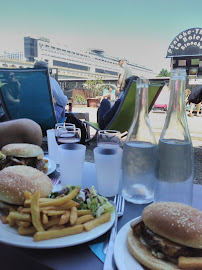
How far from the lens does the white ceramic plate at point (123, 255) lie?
1.84 ft

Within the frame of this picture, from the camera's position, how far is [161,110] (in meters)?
14.0

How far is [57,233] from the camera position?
2.16 feet

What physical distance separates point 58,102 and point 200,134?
15.1ft

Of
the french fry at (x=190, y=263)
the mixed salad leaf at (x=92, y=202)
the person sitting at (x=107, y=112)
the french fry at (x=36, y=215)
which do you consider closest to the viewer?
the french fry at (x=190, y=263)

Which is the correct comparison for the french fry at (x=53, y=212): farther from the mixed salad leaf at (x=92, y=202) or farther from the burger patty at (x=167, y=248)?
the burger patty at (x=167, y=248)

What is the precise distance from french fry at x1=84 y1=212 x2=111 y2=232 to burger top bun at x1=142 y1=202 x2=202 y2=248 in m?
0.12

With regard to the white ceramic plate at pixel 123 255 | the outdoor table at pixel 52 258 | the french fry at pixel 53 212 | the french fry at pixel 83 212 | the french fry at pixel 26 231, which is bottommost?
the outdoor table at pixel 52 258

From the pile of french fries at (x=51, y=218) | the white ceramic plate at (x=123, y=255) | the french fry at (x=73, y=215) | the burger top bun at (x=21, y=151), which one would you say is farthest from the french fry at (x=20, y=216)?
the burger top bun at (x=21, y=151)

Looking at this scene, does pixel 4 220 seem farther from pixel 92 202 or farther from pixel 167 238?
pixel 167 238

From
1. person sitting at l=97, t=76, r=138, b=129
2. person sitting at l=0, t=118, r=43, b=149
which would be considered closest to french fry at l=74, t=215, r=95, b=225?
person sitting at l=0, t=118, r=43, b=149

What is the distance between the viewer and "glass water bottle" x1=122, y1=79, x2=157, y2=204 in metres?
0.93

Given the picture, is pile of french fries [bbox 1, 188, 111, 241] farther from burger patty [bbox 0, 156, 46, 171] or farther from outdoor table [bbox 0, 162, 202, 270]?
burger patty [bbox 0, 156, 46, 171]

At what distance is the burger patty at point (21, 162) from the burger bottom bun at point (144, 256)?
69 centimetres

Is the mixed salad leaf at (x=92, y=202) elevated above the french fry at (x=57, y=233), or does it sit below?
above
